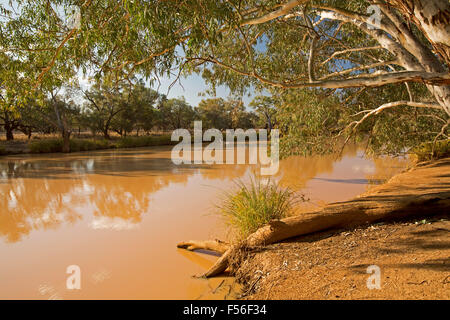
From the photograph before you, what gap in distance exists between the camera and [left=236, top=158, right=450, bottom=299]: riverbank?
1.43 m

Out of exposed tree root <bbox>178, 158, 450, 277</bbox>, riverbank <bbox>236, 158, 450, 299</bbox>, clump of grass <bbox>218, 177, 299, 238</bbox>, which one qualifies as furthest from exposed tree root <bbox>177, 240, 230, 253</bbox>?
riverbank <bbox>236, 158, 450, 299</bbox>

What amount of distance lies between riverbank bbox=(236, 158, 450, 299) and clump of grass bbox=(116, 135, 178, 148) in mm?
18427

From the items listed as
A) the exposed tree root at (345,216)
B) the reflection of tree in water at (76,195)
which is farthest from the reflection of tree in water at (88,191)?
the exposed tree root at (345,216)

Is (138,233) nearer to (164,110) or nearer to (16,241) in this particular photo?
(16,241)

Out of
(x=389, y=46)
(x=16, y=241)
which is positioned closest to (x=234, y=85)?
(x=389, y=46)

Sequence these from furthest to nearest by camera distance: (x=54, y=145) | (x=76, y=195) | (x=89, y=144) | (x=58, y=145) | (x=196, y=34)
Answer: (x=89, y=144)
(x=58, y=145)
(x=54, y=145)
(x=76, y=195)
(x=196, y=34)

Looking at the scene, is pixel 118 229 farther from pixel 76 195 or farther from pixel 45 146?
pixel 45 146

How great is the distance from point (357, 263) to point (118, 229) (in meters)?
2.92

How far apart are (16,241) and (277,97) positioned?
496 cm

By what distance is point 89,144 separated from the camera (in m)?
16.8

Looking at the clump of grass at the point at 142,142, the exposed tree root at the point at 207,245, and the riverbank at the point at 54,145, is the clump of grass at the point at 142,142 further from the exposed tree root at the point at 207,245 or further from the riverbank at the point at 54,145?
the exposed tree root at the point at 207,245

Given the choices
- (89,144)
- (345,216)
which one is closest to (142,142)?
(89,144)

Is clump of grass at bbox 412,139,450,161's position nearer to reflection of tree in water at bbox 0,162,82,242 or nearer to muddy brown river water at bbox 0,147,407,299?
muddy brown river water at bbox 0,147,407,299

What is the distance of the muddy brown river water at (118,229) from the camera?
2.14 metres
